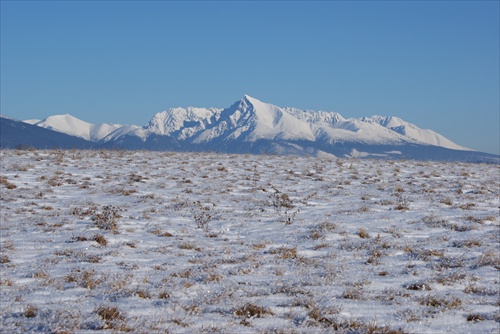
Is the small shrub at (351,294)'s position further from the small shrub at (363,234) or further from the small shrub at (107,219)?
the small shrub at (107,219)

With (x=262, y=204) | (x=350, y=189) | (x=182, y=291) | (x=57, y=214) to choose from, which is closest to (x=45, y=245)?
(x=57, y=214)

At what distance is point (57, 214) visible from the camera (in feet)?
48.7

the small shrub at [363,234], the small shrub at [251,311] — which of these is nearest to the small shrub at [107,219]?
the small shrub at [251,311]

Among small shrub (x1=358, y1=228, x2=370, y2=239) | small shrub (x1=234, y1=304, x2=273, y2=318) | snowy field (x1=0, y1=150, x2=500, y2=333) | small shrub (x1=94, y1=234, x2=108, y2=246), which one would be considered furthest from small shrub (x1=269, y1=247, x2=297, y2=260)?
small shrub (x1=94, y1=234, x2=108, y2=246)

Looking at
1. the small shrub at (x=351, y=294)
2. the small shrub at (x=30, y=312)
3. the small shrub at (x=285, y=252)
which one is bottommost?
the small shrub at (x=30, y=312)

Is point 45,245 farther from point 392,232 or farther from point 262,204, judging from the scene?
point 392,232

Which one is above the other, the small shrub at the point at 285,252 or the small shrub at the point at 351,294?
the small shrub at the point at 285,252

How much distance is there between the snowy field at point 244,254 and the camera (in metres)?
7.59

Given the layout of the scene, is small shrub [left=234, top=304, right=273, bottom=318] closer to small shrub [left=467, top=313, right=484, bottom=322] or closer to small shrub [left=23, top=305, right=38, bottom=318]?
small shrub [left=23, top=305, right=38, bottom=318]

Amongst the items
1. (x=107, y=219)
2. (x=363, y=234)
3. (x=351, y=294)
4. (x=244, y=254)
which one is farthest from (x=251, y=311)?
(x=107, y=219)

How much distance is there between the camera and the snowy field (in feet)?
24.9

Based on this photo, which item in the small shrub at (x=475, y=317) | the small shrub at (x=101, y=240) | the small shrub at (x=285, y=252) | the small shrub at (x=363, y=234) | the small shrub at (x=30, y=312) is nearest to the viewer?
the small shrub at (x=30, y=312)

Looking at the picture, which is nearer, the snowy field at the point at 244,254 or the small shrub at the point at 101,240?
Result: the snowy field at the point at 244,254

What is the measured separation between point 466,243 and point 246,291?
6.43m
